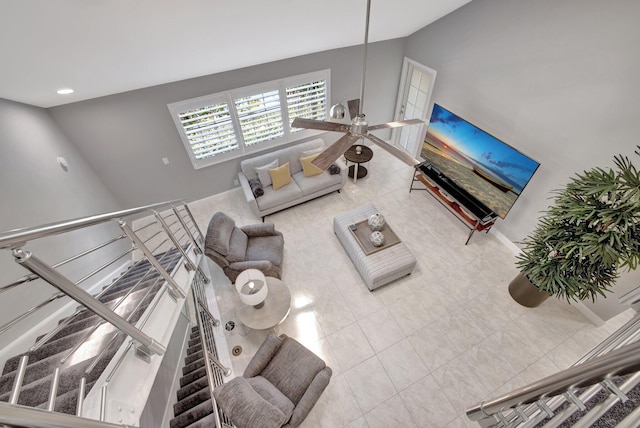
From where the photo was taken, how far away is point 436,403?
2836 millimetres

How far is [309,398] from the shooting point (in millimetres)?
2428

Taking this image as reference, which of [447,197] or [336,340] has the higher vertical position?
[447,197]

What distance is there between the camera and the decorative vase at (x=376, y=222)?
13.1ft

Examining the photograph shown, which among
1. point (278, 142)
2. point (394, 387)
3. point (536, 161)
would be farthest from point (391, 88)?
point (394, 387)

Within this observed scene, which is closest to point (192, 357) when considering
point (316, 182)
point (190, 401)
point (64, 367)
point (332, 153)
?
point (190, 401)

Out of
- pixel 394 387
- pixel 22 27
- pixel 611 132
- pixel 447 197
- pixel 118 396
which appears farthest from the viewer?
pixel 447 197

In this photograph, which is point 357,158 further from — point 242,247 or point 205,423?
point 205,423

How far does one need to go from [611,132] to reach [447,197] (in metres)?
2.04

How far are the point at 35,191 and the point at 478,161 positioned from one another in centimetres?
548

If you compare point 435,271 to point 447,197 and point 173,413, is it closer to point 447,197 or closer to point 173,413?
point 447,197

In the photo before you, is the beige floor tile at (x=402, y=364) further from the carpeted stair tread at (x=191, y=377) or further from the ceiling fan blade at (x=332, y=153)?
the ceiling fan blade at (x=332, y=153)

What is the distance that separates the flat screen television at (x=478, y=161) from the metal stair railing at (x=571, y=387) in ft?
8.76

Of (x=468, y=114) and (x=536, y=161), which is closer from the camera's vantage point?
(x=536, y=161)

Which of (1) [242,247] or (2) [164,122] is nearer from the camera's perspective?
(1) [242,247]
